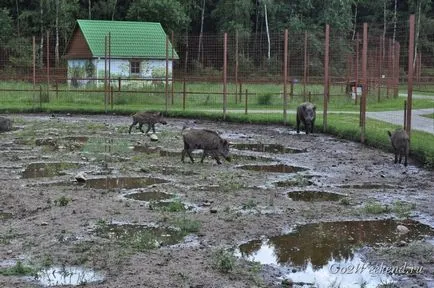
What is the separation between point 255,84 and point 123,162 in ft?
50.4

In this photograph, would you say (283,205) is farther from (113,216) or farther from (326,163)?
(326,163)

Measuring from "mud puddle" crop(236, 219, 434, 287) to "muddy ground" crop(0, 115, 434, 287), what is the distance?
51 mm

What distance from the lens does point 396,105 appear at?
2814cm

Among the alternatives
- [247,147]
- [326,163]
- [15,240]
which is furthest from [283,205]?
[247,147]

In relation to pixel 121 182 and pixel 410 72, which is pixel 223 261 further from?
pixel 410 72

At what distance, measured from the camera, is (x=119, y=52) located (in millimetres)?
38312

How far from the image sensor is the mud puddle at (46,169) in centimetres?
1132

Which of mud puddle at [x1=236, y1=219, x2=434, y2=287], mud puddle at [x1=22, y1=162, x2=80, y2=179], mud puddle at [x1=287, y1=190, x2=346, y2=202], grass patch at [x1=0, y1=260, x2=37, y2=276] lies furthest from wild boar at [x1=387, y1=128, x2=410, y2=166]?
grass patch at [x1=0, y1=260, x2=37, y2=276]

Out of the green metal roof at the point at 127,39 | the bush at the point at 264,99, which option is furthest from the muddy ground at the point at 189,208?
the green metal roof at the point at 127,39

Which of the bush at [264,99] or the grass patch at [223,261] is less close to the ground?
the bush at [264,99]

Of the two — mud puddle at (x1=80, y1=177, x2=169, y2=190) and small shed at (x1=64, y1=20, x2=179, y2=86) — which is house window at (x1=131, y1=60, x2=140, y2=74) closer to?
small shed at (x1=64, y1=20, x2=179, y2=86)

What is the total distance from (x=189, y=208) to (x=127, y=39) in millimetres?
31634

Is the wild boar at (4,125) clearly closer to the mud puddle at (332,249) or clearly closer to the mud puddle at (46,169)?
the mud puddle at (46,169)

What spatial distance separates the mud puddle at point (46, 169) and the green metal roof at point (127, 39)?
21.2 meters
